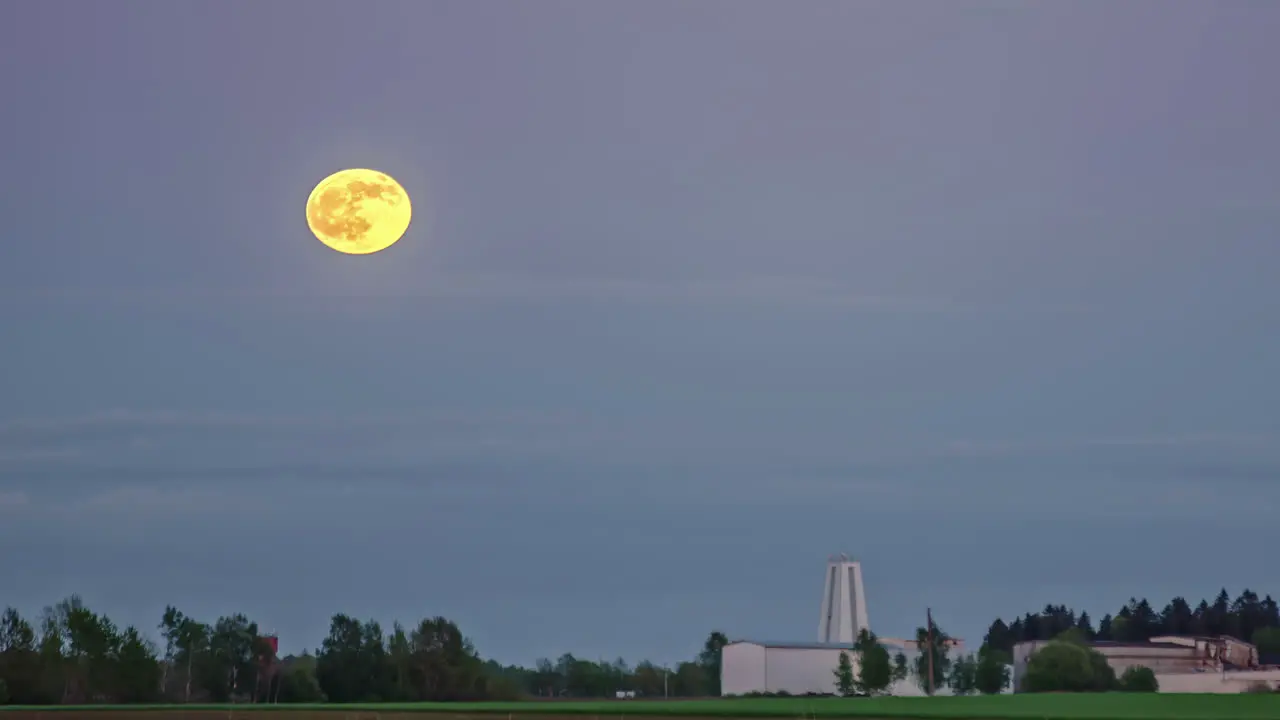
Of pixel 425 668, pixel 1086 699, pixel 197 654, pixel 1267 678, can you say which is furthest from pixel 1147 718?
pixel 197 654

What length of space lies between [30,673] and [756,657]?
281 ft

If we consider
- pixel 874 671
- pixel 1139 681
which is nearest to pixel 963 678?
pixel 874 671

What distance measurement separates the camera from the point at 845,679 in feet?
607

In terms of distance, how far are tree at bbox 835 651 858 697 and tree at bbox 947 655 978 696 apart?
14.3 metres

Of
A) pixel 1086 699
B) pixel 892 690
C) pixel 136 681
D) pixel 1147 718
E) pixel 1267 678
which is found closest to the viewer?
pixel 1147 718

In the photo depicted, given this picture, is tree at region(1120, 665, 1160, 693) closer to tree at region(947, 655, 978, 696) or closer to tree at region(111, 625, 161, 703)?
tree at region(947, 655, 978, 696)

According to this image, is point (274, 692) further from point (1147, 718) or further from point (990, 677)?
point (1147, 718)

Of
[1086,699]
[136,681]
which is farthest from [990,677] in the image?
[136,681]

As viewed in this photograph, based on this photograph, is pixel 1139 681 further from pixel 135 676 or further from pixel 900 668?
pixel 135 676

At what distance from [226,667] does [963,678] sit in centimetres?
8708

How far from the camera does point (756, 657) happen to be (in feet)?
648

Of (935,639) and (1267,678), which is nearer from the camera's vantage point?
(1267,678)

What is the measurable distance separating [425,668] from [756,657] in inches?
1710

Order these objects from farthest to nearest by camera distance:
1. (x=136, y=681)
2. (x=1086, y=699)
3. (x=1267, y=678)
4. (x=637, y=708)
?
(x=1267, y=678) < (x=136, y=681) < (x=1086, y=699) < (x=637, y=708)
